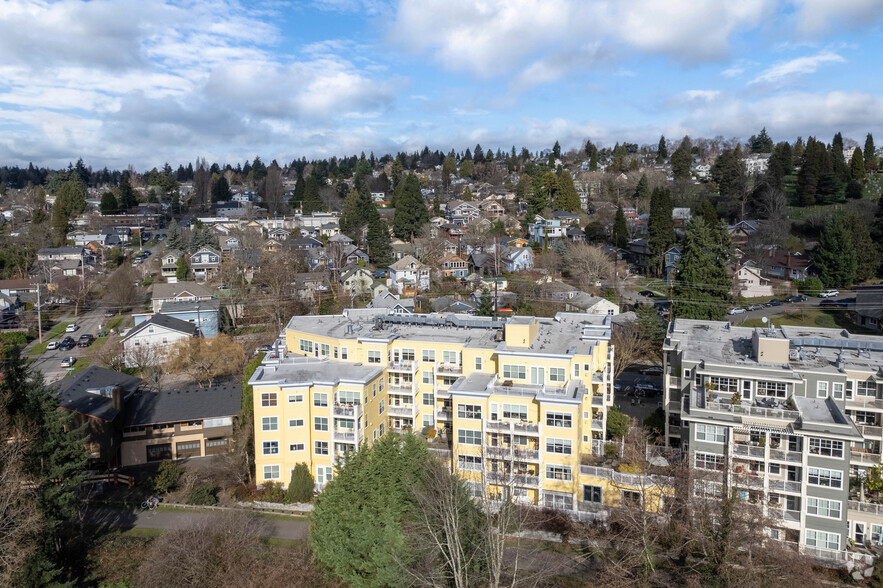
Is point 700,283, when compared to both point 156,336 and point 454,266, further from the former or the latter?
point 156,336

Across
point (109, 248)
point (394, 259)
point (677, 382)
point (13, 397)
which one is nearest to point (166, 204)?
point (109, 248)

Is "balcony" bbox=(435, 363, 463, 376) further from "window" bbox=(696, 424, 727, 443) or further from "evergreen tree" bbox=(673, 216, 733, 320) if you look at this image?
"evergreen tree" bbox=(673, 216, 733, 320)

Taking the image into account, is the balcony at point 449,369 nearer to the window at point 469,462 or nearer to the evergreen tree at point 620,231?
the window at point 469,462

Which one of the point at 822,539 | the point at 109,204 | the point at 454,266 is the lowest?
the point at 822,539

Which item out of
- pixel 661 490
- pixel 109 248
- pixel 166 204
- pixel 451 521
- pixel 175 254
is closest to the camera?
pixel 451 521

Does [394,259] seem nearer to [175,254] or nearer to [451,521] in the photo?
[175,254]

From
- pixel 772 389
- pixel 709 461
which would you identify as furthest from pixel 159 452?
pixel 772 389
